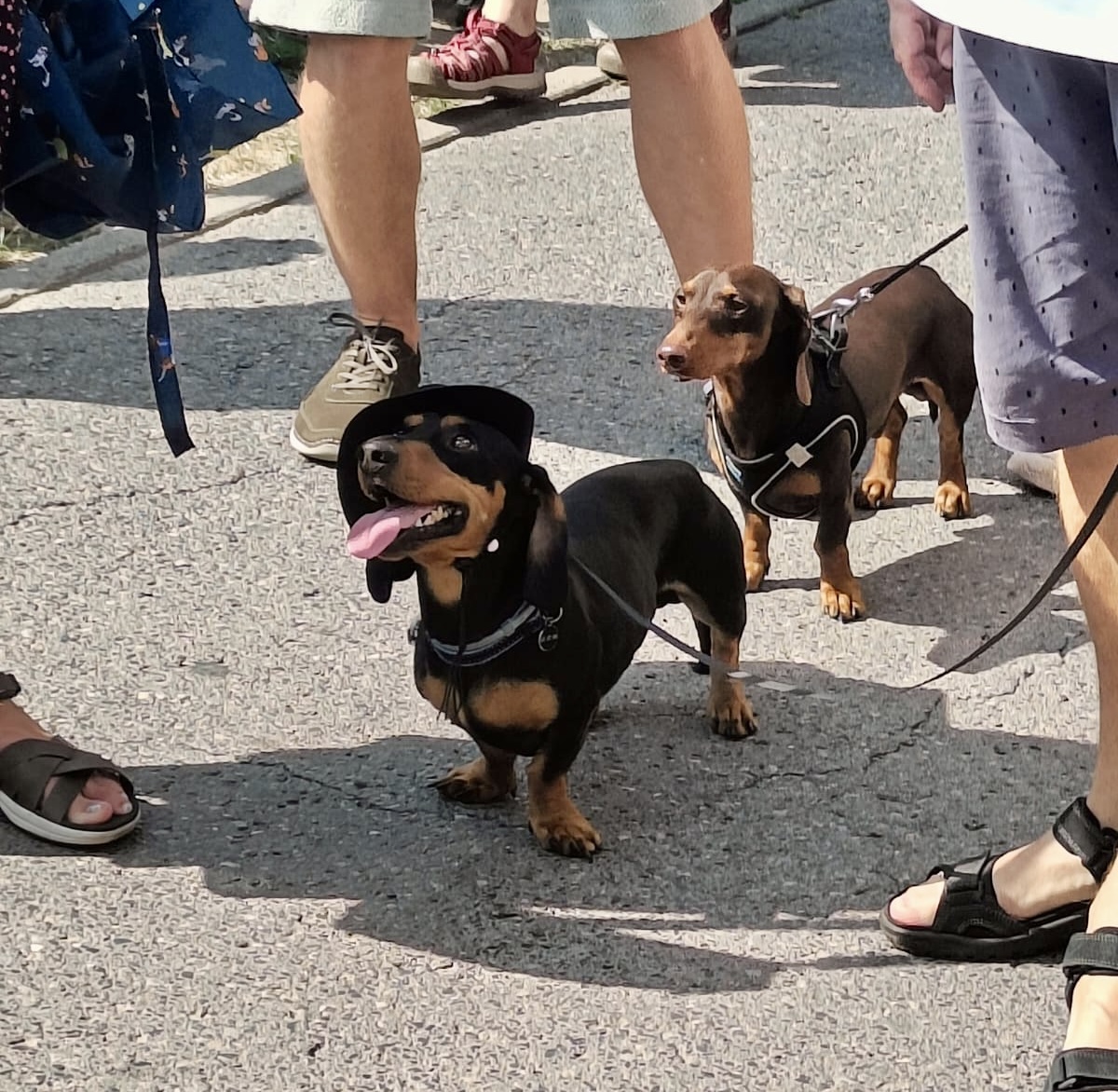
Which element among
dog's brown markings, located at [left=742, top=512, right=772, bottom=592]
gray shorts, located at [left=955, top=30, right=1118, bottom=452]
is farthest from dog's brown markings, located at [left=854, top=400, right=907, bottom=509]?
gray shorts, located at [left=955, top=30, right=1118, bottom=452]

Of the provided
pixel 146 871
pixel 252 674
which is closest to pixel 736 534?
pixel 252 674

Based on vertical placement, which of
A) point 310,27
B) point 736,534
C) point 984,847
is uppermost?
point 310,27

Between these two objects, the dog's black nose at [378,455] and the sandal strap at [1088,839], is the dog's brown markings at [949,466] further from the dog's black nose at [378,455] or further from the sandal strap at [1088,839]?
the dog's black nose at [378,455]

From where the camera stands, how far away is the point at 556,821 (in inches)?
112

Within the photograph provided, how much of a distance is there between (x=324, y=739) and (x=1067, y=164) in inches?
62.5

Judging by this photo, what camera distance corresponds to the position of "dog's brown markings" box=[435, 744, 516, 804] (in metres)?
2.94

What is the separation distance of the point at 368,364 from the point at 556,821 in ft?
5.08

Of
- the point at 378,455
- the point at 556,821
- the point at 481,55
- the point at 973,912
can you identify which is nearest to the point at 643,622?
the point at 556,821

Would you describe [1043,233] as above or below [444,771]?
above

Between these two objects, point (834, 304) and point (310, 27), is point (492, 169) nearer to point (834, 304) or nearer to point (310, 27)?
point (310, 27)

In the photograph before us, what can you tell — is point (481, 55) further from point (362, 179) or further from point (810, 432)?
point (810, 432)

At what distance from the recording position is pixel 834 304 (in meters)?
3.63

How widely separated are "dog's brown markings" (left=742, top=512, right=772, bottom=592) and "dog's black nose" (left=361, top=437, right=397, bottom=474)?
1174mm

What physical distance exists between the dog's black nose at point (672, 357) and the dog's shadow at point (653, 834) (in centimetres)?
58
